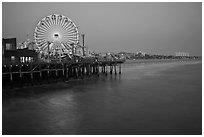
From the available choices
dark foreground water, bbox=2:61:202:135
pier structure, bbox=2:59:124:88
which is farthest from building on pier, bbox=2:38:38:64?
dark foreground water, bbox=2:61:202:135

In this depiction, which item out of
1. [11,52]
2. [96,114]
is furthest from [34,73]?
[96,114]

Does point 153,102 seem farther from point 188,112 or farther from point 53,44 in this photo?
point 53,44

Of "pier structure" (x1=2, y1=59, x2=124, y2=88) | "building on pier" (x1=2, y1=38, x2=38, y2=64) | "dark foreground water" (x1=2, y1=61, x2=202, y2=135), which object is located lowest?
"dark foreground water" (x1=2, y1=61, x2=202, y2=135)

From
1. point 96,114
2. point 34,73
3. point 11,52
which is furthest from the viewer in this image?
point 34,73

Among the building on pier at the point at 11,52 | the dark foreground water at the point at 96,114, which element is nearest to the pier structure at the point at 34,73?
the building on pier at the point at 11,52

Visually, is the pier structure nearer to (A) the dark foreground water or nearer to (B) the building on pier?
(B) the building on pier

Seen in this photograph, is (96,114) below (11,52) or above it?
below

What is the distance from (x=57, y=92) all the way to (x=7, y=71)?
597 cm

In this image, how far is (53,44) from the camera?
3212 centimetres

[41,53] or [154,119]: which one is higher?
[41,53]

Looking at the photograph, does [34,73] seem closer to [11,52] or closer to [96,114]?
[11,52]

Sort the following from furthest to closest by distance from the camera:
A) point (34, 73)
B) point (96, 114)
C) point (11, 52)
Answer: point (34, 73) → point (11, 52) → point (96, 114)

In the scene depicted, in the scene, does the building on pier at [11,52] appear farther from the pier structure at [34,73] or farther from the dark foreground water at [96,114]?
the dark foreground water at [96,114]

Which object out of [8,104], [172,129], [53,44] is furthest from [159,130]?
[53,44]
